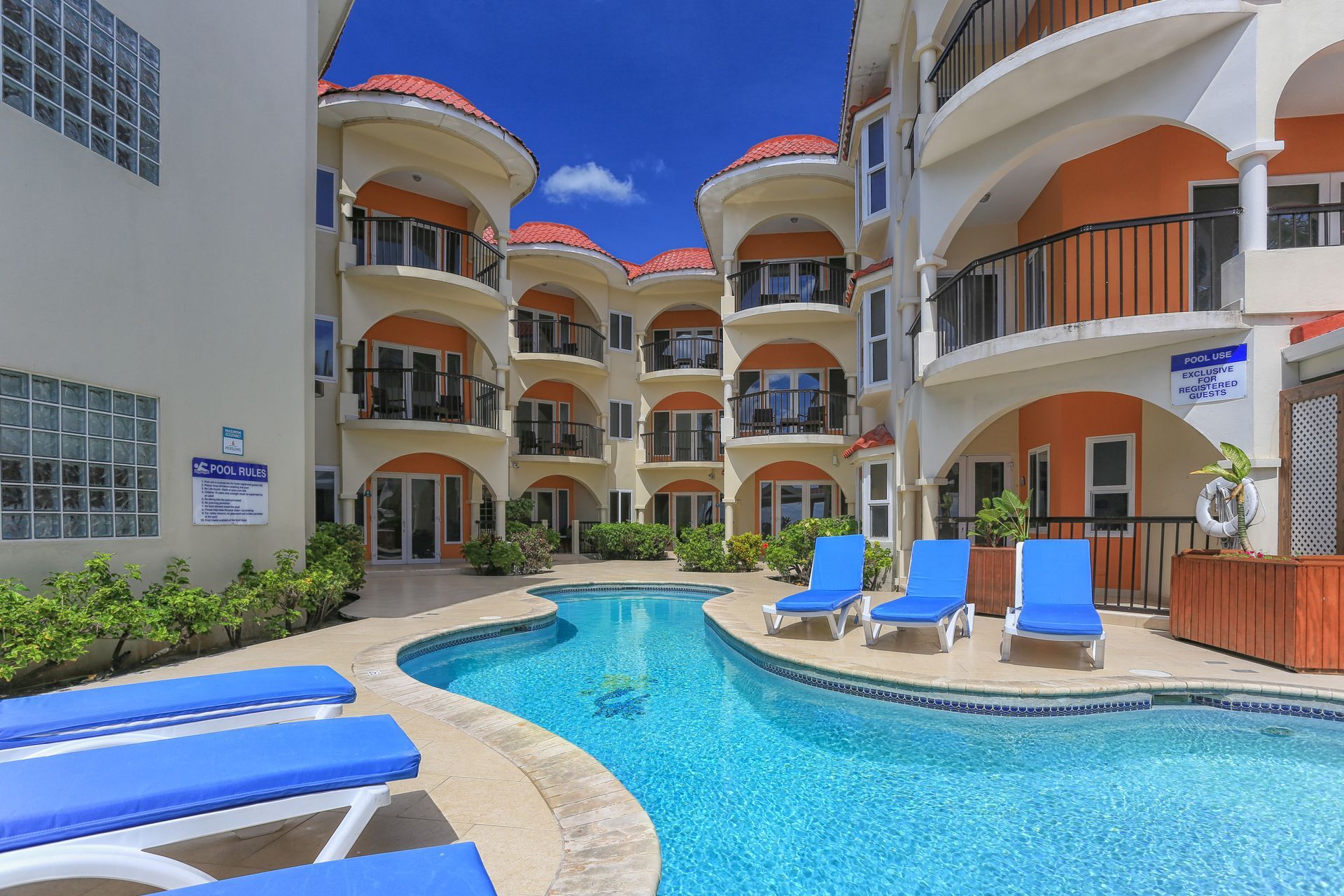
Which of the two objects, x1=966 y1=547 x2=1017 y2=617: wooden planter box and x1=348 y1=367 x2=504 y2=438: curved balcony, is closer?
x1=966 y1=547 x2=1017 y2=617: wooden planter box

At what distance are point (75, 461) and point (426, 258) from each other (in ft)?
40.0

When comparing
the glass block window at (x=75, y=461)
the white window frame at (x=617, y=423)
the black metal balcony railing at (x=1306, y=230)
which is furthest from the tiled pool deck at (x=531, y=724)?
the white window frame at (x=617, y=423)

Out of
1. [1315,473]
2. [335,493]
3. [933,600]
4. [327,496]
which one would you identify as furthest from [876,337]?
[327,496]

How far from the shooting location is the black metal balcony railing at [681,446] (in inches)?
930

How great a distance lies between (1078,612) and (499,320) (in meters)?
14.6

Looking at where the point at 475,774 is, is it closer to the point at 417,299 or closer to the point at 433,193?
the point at 417,299

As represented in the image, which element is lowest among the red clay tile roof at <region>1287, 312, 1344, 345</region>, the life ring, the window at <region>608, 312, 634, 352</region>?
the life ring

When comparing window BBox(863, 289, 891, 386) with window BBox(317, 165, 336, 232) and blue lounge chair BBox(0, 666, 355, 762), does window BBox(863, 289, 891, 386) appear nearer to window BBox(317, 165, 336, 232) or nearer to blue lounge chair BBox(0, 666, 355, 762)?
window BBox(317, 165, 336, 232)

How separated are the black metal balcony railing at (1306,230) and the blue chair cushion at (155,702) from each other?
1298 cm

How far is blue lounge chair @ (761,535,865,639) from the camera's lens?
338 inches

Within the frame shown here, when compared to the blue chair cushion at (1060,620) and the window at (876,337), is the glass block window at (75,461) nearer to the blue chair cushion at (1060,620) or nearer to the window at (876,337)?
the blue chair cushion at (1060,620)

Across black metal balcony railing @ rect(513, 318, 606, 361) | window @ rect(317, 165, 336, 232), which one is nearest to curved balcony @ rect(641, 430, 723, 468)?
black metal balcony railing @ rect(513, 318, 606, 361)

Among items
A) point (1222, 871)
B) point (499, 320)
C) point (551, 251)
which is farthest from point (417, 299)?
point (1222, 871)

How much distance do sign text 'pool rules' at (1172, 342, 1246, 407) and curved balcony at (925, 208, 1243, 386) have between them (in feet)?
0.78
